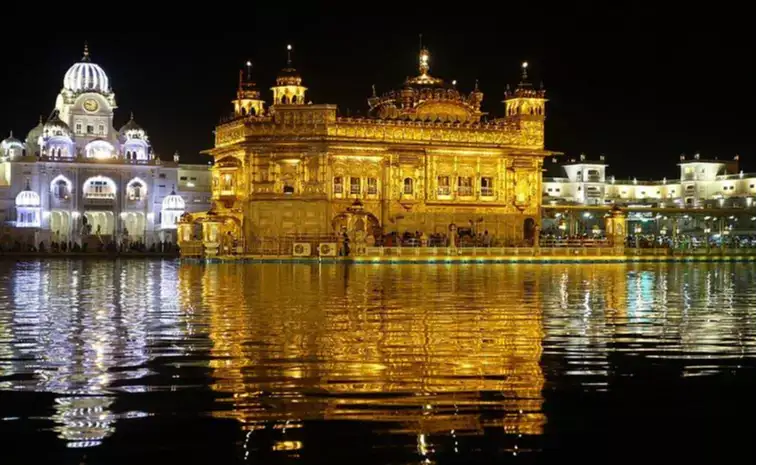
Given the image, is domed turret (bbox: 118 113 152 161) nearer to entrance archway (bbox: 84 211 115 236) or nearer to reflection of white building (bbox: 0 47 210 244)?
reflection of white building (bbox: 0 47 210 244)

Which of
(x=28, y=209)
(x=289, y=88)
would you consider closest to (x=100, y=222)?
(x=28, y=209)

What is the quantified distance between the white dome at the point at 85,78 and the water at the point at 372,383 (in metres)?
70.7

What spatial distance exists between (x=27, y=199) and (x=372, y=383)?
237ft

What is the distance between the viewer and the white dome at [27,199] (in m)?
78.0

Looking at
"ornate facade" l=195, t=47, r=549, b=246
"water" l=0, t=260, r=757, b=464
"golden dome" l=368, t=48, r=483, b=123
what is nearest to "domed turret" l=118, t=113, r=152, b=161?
"ornate facade" l=195, t=47, r=549, b=246

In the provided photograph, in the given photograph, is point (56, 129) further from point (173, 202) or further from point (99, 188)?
point (173, 202)

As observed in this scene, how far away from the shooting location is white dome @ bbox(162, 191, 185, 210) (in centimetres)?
8312

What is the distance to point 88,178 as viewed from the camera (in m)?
80.4

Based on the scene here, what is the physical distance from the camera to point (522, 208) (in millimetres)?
67125

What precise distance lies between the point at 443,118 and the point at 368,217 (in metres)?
8.58

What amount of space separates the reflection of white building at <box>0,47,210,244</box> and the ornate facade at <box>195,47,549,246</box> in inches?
712

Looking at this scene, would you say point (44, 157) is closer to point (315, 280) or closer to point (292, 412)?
point (315, 280)

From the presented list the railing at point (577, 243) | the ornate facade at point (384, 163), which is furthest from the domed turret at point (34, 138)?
the railing at point (577, 243)

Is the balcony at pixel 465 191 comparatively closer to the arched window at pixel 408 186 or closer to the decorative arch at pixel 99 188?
the arched window at pixel 408 186
